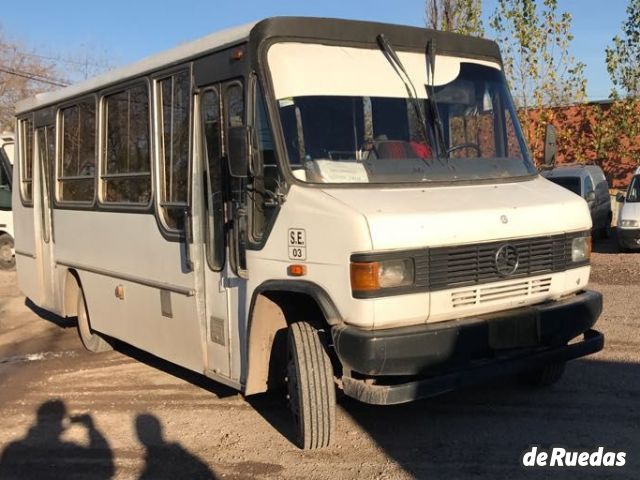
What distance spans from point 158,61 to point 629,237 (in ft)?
37.0

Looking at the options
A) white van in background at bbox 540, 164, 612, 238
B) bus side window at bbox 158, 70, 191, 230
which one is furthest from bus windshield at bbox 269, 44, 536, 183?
white van in background at bbox 540, 164, 612, 238

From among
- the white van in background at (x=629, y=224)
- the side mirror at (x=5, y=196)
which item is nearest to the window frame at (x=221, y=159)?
the side mirror at (x=5, y=196)

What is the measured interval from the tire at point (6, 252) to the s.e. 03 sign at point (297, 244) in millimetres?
13352

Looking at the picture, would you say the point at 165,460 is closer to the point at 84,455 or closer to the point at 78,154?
the point at 84,455

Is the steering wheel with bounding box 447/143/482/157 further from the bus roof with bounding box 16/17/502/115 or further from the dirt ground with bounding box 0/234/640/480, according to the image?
the dirt ground with bounding box 0/234/640/480

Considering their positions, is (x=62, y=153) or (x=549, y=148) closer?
(x=549, y=148)

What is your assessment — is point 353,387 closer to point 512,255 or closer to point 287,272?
point 287,272

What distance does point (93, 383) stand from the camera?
6969 millimetres

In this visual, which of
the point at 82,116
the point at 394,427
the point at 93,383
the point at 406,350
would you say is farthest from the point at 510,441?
the point at 82,116

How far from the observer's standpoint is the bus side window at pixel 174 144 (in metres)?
5.58

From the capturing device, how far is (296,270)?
4492mm

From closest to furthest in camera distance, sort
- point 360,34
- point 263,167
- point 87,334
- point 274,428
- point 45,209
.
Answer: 1. point 263,167
2. point 360,34
3. point 274,428
4. point 87,334
5. point 45,209

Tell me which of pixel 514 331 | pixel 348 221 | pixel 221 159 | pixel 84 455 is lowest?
pixel 84 455

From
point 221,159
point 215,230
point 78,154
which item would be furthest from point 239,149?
point 78,154
